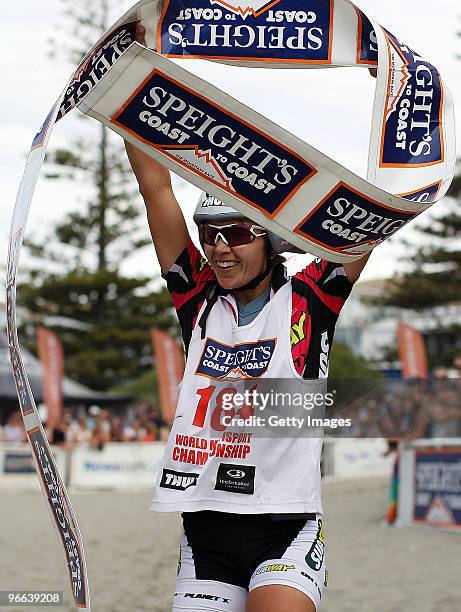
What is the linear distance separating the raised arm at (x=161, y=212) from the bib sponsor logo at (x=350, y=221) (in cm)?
55

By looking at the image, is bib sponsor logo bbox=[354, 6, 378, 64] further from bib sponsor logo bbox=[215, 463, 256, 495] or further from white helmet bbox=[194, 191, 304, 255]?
bib sponsor logo bbox=[215, 463, 256, 495]

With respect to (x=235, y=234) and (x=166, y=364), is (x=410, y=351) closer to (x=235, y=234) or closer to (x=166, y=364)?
(x=166, y=364)

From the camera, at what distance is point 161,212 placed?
3600 millimetres

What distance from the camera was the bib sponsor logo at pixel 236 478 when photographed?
10.7 feet

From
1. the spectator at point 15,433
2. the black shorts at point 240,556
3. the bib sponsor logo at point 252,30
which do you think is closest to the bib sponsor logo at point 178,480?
the black shorts at point 240,556

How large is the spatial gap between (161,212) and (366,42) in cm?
95

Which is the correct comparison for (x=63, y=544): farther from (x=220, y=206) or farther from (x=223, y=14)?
(x=223, y=14)

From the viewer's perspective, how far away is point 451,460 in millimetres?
11742

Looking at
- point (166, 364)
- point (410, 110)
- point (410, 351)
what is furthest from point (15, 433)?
point (410, 110)

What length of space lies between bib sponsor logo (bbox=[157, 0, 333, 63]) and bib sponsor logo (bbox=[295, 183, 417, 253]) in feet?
2.07

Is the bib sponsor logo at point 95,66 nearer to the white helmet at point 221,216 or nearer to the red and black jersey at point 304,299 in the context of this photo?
the white helmet at point 221,216

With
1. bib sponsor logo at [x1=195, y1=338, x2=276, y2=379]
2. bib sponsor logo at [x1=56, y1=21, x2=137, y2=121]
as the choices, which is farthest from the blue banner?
bib sponsor logo at [x1=56, y1=21, x2=137, y2=121]

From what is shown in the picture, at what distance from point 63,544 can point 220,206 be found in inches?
50.7

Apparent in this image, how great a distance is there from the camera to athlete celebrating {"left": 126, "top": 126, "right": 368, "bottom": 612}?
3.23 metres
